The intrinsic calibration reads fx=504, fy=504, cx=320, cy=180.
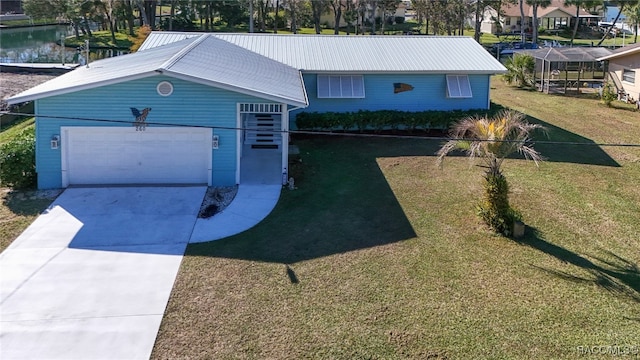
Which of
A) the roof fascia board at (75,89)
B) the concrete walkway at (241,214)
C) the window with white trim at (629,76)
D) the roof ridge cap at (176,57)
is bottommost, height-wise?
the concrete walkway at (241,214)

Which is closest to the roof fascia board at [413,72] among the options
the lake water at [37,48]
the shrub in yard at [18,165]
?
the shrub in yard at [18,165]

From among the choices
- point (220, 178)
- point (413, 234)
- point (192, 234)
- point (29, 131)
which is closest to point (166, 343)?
point (192, 234)

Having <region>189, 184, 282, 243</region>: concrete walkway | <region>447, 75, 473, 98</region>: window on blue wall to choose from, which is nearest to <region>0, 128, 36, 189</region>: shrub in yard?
<region>189, 184, 282, 243</region>: concrete walkway

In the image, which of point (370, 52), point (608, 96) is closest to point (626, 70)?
point (608, 96)

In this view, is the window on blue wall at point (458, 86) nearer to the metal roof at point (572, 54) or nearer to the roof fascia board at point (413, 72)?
the roof fascia board at point (413, 72)

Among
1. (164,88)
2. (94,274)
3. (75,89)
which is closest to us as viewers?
(94,274)

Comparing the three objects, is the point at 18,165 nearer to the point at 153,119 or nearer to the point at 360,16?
the point at 153,119
